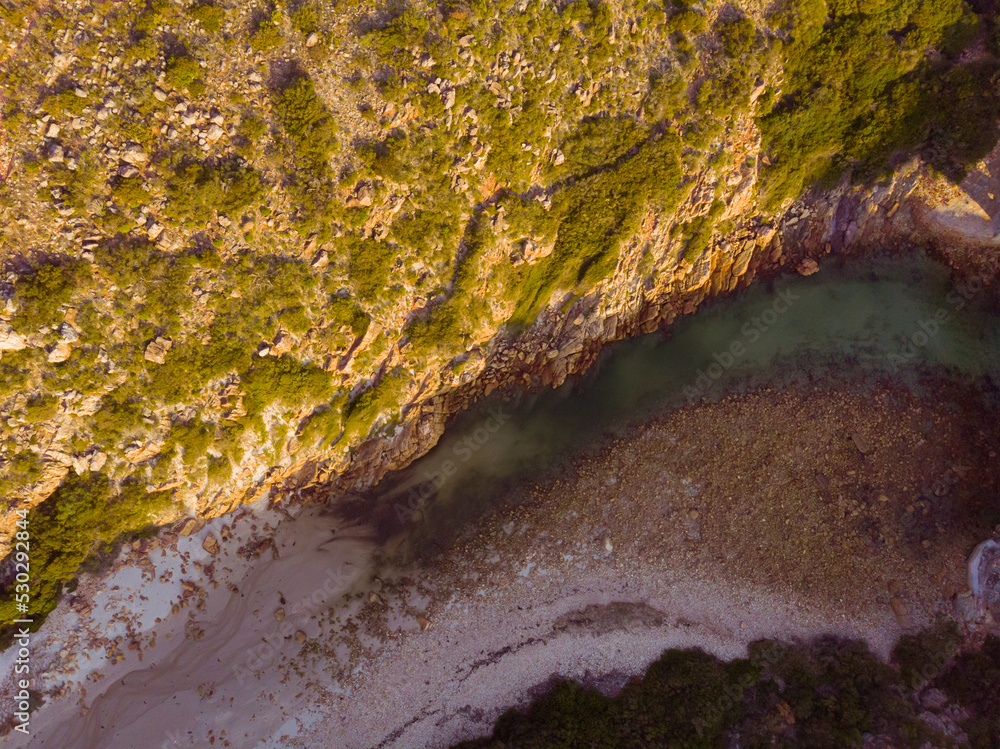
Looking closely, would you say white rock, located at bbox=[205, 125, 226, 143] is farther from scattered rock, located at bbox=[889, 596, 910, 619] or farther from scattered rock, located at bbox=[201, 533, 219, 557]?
scattered rock, located at bbox=[889, 596, 910, 619]

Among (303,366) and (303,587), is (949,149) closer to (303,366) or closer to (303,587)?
(303,366)

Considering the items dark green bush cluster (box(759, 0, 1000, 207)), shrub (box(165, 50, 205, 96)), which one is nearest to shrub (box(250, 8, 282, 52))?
shrub (box(165, 50, 205, 96))

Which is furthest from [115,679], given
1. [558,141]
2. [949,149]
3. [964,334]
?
[949,149]

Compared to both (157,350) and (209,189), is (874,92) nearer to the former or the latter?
(209,189)

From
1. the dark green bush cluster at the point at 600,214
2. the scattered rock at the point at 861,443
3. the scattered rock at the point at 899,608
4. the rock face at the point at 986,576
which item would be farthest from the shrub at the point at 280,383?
the rock face at the point at 986,576

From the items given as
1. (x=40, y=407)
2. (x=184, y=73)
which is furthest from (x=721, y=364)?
(x=40, y=407)

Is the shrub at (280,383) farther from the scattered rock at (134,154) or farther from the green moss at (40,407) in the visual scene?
the scattered rock at (134,154)
